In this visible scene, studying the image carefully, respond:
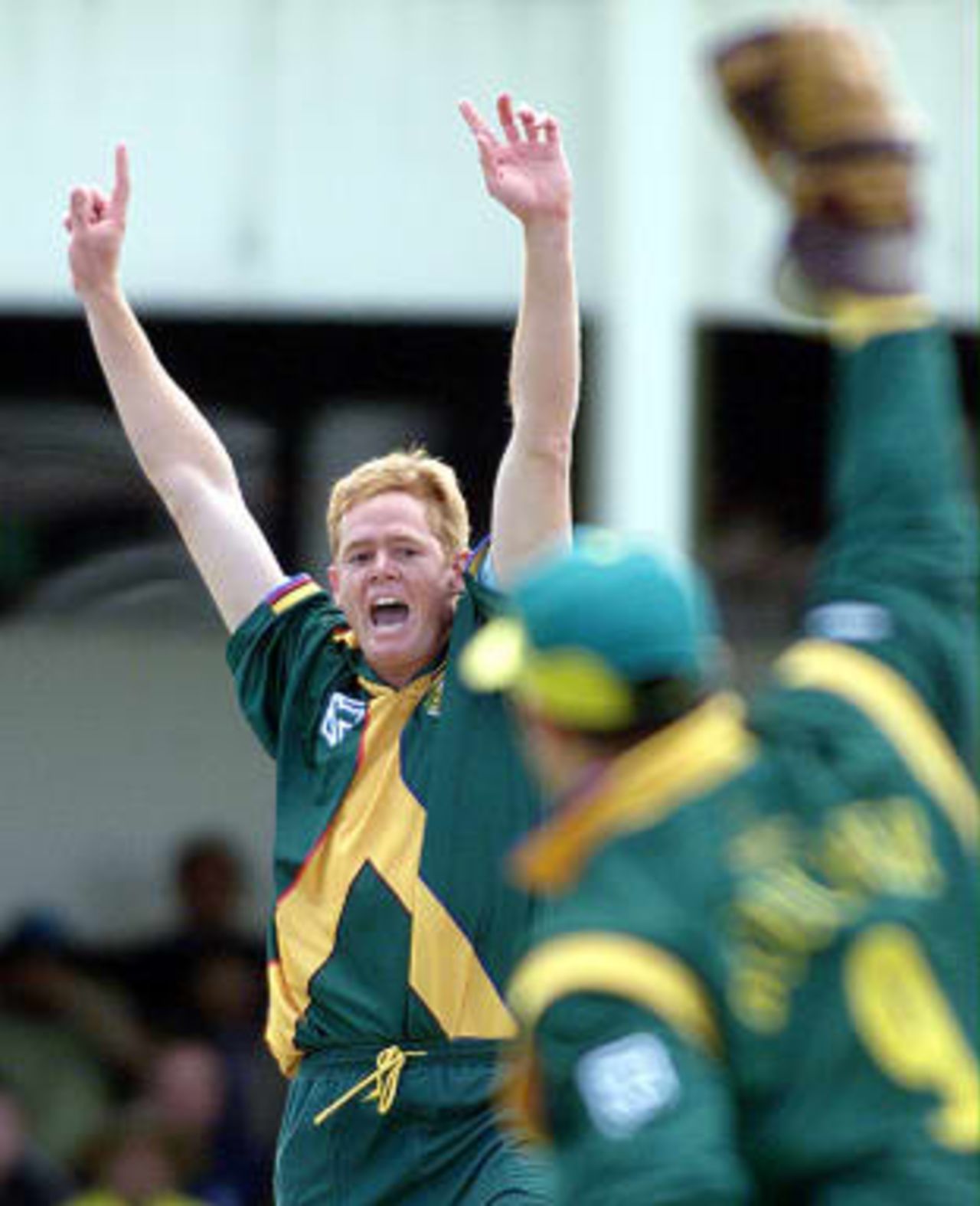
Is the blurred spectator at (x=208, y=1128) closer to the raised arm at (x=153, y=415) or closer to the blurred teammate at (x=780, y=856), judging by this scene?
the raised arm at (x=153, y=415)

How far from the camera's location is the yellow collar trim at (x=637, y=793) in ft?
10.9

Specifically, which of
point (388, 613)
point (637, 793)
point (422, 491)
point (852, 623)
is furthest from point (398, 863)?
point (637, 793)

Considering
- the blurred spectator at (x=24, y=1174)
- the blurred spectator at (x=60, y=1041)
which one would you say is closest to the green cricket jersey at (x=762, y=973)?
the blurred spectator at (x=24, y=1174)

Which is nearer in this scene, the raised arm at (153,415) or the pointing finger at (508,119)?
the pointing finger at (508,119)

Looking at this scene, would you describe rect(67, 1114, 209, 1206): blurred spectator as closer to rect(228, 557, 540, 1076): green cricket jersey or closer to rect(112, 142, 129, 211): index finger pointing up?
rect(228, 557, 540, 1076): green cricket jersey

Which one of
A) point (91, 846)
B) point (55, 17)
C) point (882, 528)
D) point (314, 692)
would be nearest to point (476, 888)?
point (314, 692)

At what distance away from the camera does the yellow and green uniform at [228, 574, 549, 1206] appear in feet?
17.7

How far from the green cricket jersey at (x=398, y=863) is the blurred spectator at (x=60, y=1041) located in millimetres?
4601

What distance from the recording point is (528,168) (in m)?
5.34

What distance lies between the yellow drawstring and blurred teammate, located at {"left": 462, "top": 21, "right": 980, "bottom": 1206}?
198 centimetres

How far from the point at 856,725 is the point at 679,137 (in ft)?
20.8

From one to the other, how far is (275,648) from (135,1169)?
4372mm

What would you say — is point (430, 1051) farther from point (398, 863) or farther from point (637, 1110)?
point (637, 1110)

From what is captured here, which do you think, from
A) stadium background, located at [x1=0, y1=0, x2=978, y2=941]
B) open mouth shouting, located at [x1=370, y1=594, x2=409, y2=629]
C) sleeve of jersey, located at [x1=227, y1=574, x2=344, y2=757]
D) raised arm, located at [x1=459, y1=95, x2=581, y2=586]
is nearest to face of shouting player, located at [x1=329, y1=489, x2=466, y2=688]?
open mouth shouting, located at [x1=370, y1=594, x2=409, y2=629]
